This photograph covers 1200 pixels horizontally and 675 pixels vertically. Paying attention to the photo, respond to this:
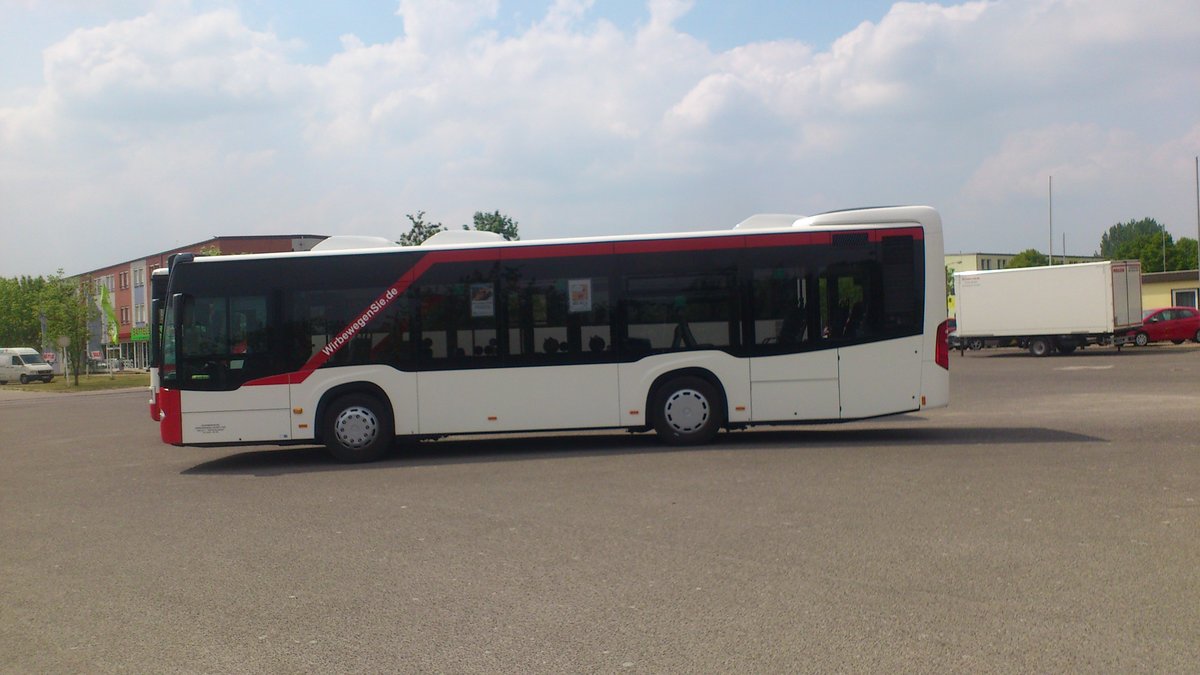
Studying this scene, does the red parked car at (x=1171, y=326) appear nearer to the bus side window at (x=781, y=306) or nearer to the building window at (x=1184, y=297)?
the building window at (x=1184, y=297)

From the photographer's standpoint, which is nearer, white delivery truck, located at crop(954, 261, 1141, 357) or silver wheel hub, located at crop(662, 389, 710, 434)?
silver wheel hub, located at crop(662, 389, 710, 434)

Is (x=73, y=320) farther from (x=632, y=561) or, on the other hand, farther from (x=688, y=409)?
(x=632, y=561)

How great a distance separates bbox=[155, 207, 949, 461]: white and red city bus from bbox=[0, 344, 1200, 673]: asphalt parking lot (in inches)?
25.6

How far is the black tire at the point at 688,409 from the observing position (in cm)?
1352

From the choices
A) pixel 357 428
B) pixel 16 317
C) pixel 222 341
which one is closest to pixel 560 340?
pixel 357 428

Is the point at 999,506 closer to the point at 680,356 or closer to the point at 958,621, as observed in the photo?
the point at 958,621

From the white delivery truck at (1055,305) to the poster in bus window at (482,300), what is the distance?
31.8 m

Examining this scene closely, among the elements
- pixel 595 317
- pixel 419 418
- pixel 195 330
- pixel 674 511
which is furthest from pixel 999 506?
pixel 195 330


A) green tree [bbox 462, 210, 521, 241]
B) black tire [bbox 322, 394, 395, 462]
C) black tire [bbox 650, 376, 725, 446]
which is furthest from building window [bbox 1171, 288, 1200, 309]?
black tire [bbox 322, 394, 395, 462]

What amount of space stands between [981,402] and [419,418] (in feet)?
39.1

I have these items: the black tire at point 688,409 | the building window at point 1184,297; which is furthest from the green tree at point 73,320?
the building window at point 1184,297

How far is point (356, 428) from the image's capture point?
530 inches

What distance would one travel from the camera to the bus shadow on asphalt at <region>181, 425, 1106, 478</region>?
13.3 metres

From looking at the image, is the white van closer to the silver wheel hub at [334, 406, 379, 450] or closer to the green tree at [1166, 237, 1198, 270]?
the silver wheel hub at [334, 406, 379, 450]
